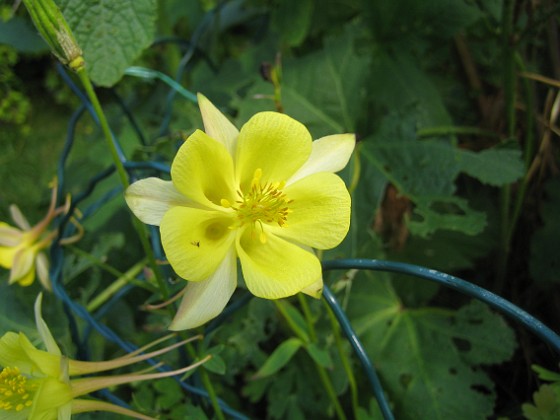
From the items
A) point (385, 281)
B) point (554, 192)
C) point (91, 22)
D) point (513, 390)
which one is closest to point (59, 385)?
point (91, 22)

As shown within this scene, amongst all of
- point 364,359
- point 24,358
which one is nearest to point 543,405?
Result: point 364,359

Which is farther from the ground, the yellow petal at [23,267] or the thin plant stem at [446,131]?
the yellow petal at [23,267]

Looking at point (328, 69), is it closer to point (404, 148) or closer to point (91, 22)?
point (404, 148)

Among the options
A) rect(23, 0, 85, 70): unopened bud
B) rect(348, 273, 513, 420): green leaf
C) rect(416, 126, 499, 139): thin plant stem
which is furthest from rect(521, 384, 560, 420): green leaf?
rect(23, 0, 85, 70): unopened bud

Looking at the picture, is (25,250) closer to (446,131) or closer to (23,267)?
(23,267)

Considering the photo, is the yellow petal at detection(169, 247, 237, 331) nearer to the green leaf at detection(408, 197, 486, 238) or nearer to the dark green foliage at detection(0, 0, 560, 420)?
the dark green foliage at detection(0, 0, 560, 420)

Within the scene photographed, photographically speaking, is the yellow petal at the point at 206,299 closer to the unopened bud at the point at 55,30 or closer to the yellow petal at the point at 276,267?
the yellow petal at the point at 276,267

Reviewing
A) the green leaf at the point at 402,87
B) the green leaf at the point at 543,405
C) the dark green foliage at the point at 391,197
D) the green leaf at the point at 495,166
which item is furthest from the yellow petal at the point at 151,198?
the green leaf at the point at 402,87
